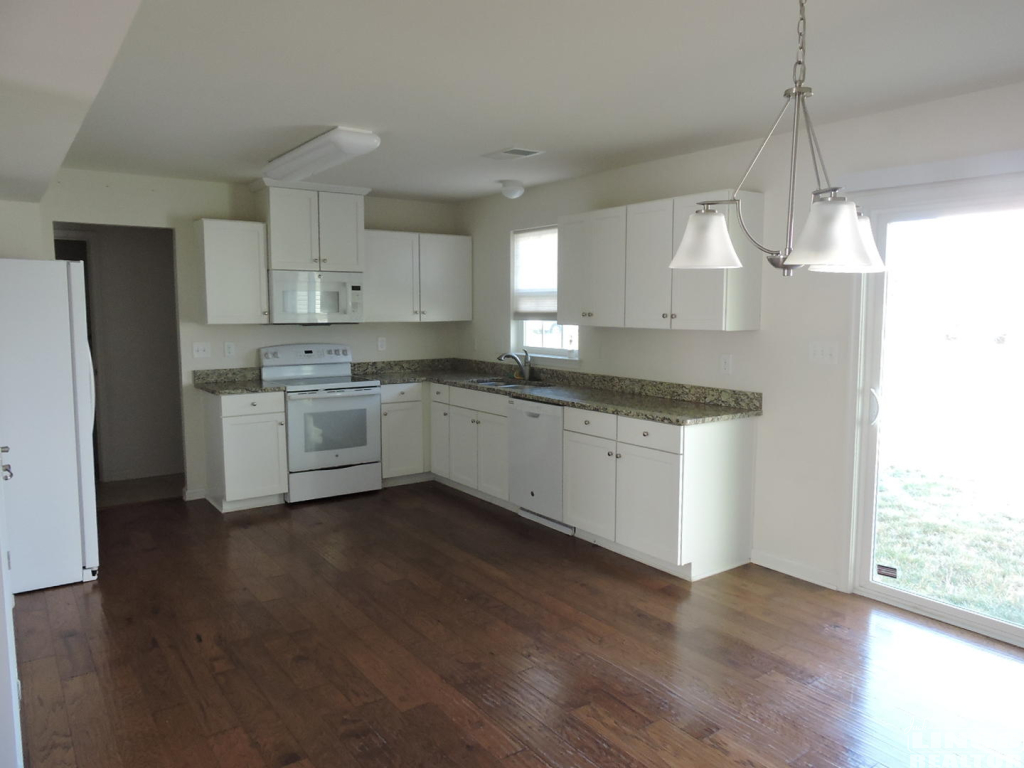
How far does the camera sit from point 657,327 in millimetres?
4094

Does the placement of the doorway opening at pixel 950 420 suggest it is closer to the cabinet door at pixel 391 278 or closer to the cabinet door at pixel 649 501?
the cabinet door at pixel 649 501

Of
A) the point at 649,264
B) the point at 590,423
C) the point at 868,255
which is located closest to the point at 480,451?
the point at 590,423

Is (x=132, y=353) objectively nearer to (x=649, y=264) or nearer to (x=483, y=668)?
(x=649, y=264)

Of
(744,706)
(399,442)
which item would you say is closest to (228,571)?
(399,442)

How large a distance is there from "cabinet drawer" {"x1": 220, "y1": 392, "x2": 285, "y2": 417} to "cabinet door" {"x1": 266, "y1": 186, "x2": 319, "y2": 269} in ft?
3.10

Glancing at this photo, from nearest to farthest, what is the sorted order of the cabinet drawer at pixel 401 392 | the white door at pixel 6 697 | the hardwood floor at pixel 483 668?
1. the white door at pixel 6 697
2. the hardwood floor at pixel 483 668
3. the cabinet drawer at pixel 401 392

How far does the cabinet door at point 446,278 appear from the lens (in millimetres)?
6012

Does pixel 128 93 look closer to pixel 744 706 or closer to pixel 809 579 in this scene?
pixel 744 706

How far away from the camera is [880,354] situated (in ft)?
11.2

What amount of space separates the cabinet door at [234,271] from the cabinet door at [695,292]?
297 cm

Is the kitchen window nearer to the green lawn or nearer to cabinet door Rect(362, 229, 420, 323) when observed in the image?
cabinet door Rect(362, 229, 420, 323)

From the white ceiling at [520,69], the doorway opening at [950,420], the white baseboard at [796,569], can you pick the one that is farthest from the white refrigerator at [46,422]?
the doorway opening at [950,420]

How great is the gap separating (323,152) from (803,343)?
2745 mm

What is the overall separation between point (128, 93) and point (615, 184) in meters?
2.87
